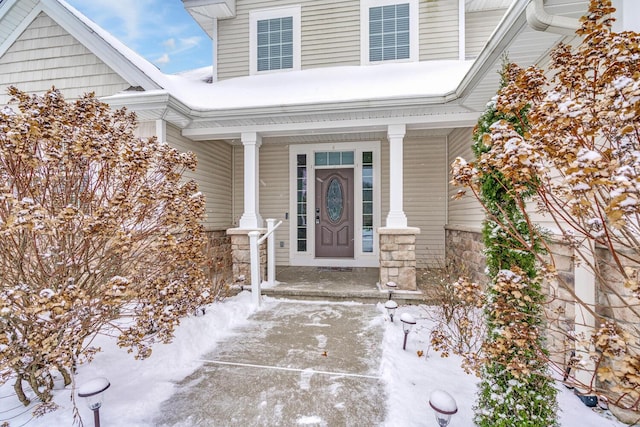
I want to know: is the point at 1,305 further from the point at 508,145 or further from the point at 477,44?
the point at 477,44

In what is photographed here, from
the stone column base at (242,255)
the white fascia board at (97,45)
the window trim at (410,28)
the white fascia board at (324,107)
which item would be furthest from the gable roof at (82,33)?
the window trim at (410,28)

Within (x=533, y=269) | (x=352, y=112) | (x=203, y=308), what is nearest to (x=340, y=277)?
(x=203, y=308)

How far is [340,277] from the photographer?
5203 millimetres

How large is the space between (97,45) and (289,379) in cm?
566

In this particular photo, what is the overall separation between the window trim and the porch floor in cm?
420

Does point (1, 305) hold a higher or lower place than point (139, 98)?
lower

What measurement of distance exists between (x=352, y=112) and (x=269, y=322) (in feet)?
10.2

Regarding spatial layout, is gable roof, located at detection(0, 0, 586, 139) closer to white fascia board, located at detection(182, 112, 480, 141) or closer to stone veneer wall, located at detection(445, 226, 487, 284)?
Result: white fascia board, located at detection(182, 112, 480, 141)

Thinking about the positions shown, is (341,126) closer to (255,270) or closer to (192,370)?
(255,270)

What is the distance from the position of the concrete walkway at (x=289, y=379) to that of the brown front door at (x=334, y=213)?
266cm

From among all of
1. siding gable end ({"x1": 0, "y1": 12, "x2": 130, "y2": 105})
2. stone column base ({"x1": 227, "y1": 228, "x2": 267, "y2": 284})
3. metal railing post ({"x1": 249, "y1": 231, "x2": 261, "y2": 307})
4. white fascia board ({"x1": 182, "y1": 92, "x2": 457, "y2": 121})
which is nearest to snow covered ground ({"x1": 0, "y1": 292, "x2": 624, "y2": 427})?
metal railing post ({"x1": 249, "y1": 231, "x2": 261, "y2": 307})

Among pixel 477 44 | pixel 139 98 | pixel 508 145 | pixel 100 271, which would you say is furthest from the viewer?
pixel 477 44

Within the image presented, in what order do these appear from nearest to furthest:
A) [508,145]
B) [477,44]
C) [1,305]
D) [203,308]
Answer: [508,145] → [1,305] → [203,308] → [477,44]

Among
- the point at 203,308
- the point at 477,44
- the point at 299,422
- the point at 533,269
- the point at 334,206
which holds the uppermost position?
the point at 477,44
